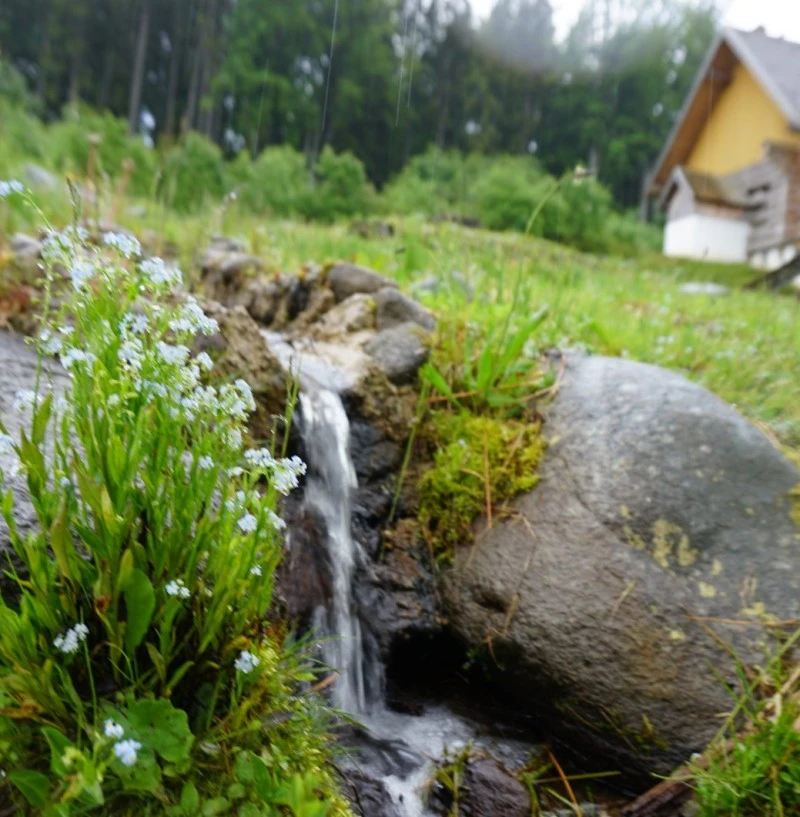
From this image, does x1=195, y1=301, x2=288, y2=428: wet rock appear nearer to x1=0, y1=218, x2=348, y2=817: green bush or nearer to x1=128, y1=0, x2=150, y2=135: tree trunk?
x1=0, y1=218, x2=348, y2=817: green bush

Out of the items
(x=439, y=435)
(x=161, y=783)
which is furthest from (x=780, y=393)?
(x=161, y=783)

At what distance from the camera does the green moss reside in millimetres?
Result: 3100

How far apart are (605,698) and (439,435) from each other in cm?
140

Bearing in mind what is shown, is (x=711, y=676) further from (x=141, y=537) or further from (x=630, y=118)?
(x=630, y=118)

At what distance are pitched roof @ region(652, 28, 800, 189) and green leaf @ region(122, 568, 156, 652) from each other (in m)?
A: 16.6

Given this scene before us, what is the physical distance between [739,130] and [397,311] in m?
18.9

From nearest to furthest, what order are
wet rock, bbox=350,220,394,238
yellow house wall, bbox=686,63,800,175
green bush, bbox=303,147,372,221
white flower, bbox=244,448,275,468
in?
white flower, bbox=244,448,275,468, wet rock, bbox=350,220,394,238, yellow house wall, bbox=686,63,800,175, green bush, bbox=303,147,372,221

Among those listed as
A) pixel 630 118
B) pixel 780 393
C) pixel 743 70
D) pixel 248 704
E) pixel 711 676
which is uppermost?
pixel 630 118

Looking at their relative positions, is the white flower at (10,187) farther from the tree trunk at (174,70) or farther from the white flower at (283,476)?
the tree trunk at (174,70)

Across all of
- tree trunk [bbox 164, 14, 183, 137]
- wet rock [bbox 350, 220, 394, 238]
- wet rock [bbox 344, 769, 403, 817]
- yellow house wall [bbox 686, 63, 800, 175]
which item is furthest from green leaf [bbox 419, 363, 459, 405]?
tree trunk [bbox 164, 14, 183, 137]

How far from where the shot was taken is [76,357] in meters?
1.39

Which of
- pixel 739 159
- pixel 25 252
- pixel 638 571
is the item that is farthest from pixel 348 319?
pixel 739 159

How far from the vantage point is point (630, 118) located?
107ft

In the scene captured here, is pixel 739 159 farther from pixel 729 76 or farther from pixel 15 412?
pixel 15 412
